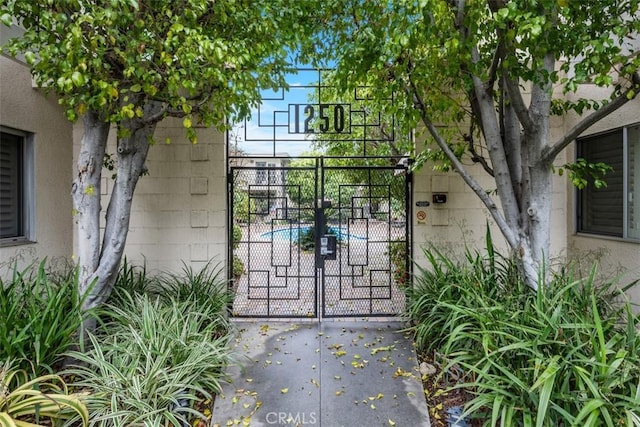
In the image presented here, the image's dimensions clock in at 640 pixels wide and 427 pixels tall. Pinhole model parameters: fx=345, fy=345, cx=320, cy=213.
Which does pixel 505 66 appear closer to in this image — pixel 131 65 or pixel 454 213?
pixel 454 213

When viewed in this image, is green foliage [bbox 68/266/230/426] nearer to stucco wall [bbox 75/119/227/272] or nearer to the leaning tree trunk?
the leaning tree trunk

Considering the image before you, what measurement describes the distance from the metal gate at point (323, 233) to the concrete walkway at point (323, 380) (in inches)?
20.0

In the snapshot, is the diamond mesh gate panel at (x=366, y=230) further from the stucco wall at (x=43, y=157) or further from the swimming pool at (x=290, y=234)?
the stucco wall at (x=43, y=157)

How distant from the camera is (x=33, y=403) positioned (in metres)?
2.41

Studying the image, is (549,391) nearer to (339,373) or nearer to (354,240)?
(339,373)

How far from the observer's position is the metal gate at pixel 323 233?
488cm

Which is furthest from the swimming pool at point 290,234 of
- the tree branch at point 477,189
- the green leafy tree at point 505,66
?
the tree branch at point 477,189

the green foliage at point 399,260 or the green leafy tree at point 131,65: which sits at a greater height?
the green leafy tree at point 131,65

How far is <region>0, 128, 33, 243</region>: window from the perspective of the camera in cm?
402

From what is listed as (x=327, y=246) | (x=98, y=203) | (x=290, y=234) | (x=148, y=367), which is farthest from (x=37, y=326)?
(x=327, y=246)

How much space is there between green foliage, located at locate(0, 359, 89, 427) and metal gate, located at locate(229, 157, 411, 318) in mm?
2403

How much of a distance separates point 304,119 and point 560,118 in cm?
358

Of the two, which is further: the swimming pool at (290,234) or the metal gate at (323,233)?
the swimming pool at (290,234)

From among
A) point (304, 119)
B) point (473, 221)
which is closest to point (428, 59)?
point (304, 119)
